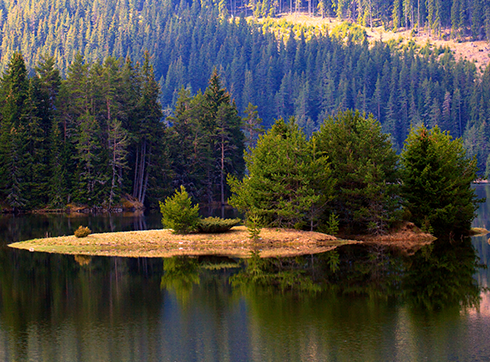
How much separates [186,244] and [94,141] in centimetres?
5370

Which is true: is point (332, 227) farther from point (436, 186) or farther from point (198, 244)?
point (198, 244)

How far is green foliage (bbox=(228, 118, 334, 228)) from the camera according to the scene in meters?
46.1

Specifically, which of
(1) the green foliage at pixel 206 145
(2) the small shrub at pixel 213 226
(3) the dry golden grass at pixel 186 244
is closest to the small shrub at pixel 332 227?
(3) the dry golden grass at pixel 186 244

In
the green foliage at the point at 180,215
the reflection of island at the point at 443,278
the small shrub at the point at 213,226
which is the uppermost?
the green foliage at the point at 180,215

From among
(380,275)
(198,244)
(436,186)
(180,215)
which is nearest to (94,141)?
(180,215)

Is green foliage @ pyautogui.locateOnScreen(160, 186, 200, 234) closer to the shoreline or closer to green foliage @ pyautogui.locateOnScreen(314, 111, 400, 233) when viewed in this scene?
the shoreline

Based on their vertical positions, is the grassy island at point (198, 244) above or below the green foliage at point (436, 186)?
below

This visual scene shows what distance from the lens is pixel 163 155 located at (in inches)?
3937

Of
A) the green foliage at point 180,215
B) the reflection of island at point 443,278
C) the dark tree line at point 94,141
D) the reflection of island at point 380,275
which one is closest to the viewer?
the reflection of island at point 443,278

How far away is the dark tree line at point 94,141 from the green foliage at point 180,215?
47.1 metres

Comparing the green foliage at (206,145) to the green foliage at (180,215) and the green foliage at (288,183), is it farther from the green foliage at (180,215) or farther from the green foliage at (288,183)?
the green foliage at (180,215)

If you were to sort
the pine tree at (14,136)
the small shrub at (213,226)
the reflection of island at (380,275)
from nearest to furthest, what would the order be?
the reflection of island at (380,275)
the small shrub at (213,226)
the pine tree at (14,136)

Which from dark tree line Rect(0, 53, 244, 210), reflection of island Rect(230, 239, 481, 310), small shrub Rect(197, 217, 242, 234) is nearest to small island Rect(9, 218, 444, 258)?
small shrub Rect(197, 217, 242, 234)

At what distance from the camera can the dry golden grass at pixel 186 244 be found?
39938mm
